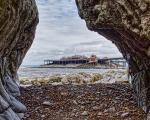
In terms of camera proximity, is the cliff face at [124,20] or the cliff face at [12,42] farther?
the cliff face at [12,42]

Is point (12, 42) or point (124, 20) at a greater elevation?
point (124, 20)

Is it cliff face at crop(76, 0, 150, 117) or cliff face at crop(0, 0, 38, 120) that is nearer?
cliff face at crop(76, 0, 150, 117)

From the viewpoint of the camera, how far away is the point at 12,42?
1473 cm

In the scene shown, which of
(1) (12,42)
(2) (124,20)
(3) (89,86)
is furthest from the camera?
(3) (89,86)

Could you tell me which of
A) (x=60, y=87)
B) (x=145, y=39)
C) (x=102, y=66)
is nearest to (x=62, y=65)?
(x=102, y=66)

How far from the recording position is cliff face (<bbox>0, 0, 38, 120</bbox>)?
12.2 m

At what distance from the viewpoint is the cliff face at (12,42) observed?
12.2m

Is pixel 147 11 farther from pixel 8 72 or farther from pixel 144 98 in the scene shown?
pixel 8 72

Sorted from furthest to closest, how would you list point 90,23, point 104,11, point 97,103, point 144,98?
point 97,103
point 144,98
point 90,23
point 104,11

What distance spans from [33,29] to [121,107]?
5.78 meters

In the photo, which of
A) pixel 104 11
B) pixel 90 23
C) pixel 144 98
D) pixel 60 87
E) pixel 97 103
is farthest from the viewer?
pixel 60 87

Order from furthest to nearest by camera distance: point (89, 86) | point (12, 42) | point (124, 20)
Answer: point (89, 86)
point (12, 42)
point (124, 20)

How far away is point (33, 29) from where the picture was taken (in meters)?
19.4

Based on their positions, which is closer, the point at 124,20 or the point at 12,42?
the point at 124,20
